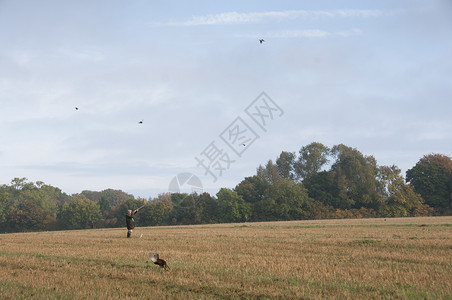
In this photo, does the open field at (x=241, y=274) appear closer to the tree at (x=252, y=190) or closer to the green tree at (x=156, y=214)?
the green tree at (x=156, y=214)

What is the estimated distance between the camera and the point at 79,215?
9194 cm

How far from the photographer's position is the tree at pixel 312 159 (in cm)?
10500

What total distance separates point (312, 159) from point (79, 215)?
6530 centimetres

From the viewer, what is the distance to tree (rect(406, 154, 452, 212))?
82250 millimetres

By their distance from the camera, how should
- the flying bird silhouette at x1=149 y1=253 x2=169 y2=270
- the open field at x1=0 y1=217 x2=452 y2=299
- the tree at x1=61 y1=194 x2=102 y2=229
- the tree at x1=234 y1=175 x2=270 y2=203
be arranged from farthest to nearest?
the tree at x1=234 y1=175 x2=270 y2=203 → the tree at x1=61 y1=194 x2=102 y2=229 → the flying bird silhouette at x1=149 y1=253 x2=169 y2=270 → the open field at x1=0 y1=217 x2=452 y2=299

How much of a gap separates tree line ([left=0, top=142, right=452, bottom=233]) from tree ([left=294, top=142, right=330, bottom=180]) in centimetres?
713

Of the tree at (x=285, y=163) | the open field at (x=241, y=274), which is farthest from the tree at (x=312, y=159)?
the open field at (x=241, y=274)

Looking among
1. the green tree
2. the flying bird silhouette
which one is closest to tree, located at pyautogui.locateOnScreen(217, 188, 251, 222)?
the green tree

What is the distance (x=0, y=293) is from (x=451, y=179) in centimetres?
9359

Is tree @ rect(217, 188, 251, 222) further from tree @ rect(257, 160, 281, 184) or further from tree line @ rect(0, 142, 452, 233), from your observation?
tree @ rect(257, 160, 281, 184)

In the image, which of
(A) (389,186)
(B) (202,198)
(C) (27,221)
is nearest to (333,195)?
(A) (389,186)

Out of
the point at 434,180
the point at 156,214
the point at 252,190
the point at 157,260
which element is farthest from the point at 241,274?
the point at 434,180

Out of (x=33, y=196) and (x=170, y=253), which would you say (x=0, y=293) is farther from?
(x=33, y=196)

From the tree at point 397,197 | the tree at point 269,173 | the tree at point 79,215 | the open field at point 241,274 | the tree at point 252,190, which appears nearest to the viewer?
the open field at point 241,274
